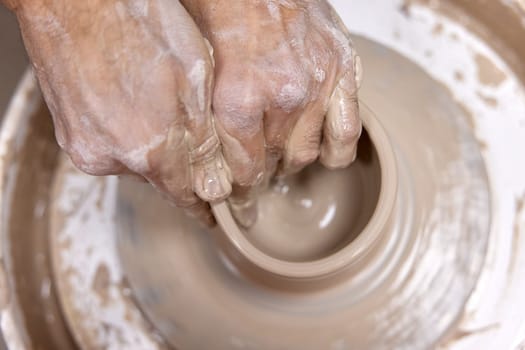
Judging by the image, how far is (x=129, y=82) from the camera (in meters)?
0.87

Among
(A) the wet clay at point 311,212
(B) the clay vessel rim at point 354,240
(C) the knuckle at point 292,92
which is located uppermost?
(C) the knuckle at point 292,92

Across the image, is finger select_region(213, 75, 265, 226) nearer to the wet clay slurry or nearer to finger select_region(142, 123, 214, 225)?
finger select_region(142, 123, 214, 225)

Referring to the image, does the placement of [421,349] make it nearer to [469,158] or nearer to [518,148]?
[469,158]

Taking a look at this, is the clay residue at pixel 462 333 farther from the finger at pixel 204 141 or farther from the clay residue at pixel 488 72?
the finger at pixel 204 141

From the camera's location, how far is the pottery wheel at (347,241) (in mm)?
1238

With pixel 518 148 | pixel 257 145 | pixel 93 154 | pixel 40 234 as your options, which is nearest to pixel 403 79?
pixel 518 148

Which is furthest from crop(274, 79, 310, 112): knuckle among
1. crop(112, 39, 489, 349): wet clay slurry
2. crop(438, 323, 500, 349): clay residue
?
crop(438, 323, 500, 349): clay residue

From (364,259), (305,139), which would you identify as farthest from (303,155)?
(364,259)

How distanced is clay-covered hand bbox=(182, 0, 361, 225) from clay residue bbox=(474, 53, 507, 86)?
788mm

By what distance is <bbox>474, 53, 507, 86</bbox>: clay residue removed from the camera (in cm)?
162

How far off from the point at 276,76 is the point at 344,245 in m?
0.41

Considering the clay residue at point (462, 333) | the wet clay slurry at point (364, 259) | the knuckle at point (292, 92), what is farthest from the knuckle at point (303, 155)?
the clay residue at point (462, 333)

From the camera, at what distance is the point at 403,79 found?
1.38 metres

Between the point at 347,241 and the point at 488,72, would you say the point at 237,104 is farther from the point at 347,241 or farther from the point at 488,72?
the point at 488,72
